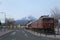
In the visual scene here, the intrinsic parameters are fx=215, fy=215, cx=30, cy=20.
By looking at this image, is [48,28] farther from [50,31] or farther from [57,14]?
[57,14]

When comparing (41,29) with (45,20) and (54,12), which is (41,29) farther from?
(54,12)

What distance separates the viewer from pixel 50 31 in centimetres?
5362

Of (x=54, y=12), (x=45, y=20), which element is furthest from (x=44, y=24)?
(x=54, y=12)

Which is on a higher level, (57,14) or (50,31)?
(57,14)

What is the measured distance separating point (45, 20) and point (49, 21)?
1.06 metres

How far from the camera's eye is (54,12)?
385ft

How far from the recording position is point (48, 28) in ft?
180

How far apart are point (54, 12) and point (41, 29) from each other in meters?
62.4

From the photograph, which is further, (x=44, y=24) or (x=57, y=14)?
(x=57, y=14)

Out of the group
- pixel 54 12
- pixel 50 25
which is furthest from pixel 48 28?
pixel 54 12

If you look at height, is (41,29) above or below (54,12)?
below

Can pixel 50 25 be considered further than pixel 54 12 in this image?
No

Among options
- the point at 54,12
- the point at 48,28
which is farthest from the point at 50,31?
the point at 54,12

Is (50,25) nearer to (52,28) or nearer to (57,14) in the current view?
(52,28)
